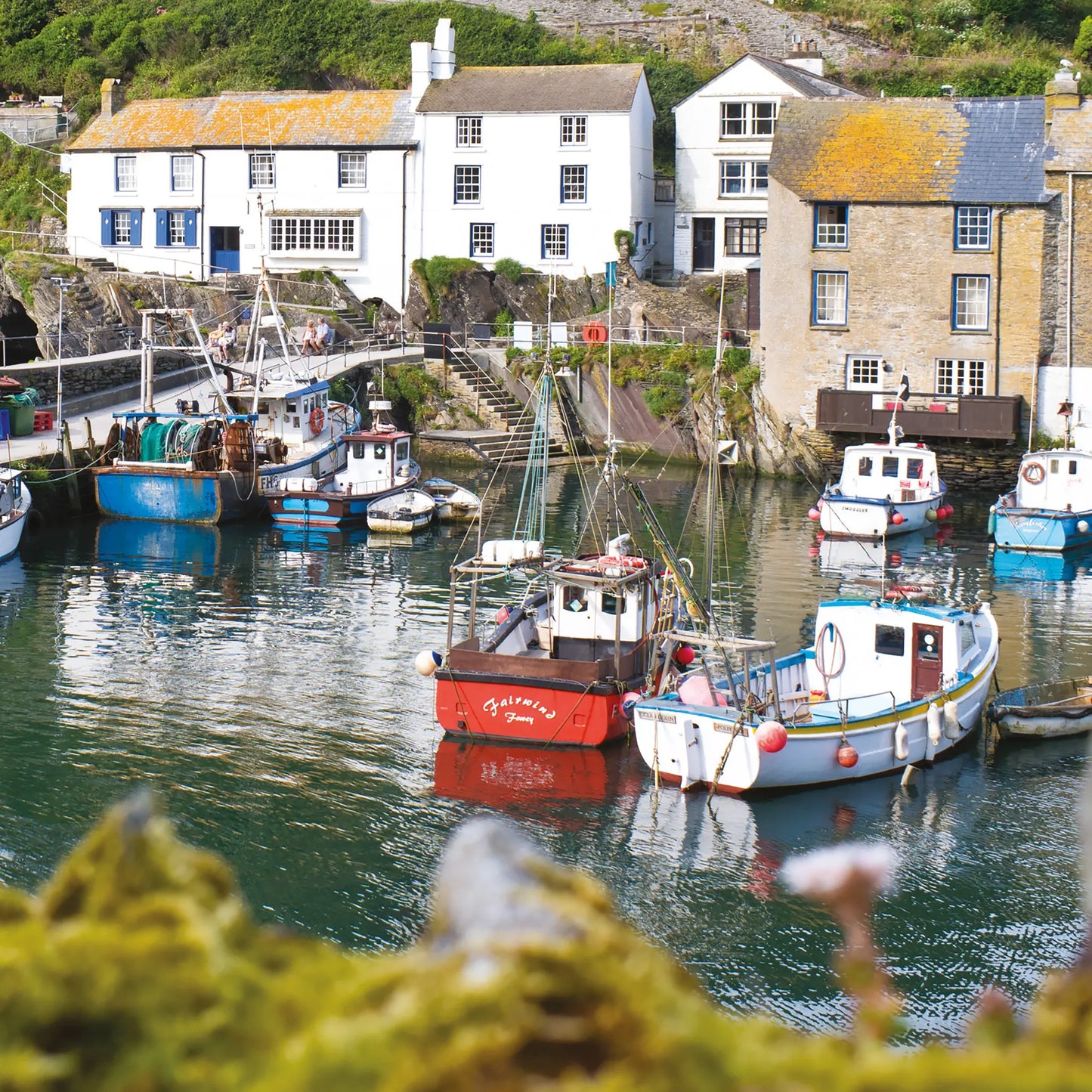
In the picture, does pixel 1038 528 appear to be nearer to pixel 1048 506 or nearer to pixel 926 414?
pixel 1048 506

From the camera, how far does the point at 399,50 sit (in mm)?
67375

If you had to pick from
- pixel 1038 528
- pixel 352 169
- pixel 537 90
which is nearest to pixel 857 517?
pixel 1038 528

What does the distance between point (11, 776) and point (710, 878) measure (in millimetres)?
9085

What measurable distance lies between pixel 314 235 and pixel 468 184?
623cm

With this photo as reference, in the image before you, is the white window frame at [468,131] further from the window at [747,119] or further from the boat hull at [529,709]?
the boat hull at [529,709]

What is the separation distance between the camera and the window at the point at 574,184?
56812 mm

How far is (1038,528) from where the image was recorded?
37.4 meters

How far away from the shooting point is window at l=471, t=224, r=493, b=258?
190 ft

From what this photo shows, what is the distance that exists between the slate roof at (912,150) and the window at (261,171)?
68.8 ft

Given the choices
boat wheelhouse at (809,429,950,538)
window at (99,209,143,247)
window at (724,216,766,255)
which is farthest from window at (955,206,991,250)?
window at (99,209,143,247)

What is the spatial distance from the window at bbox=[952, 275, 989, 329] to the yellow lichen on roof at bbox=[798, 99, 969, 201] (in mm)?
2516

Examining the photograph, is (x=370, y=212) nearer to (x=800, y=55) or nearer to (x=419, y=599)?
(x=800, y=55)

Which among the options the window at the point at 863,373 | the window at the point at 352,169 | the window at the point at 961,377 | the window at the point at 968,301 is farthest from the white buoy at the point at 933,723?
the window at the point at 352,169

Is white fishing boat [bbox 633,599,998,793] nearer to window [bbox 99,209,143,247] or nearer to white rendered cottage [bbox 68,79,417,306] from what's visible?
white rendered cottage [bbox 68,79,417,306]
